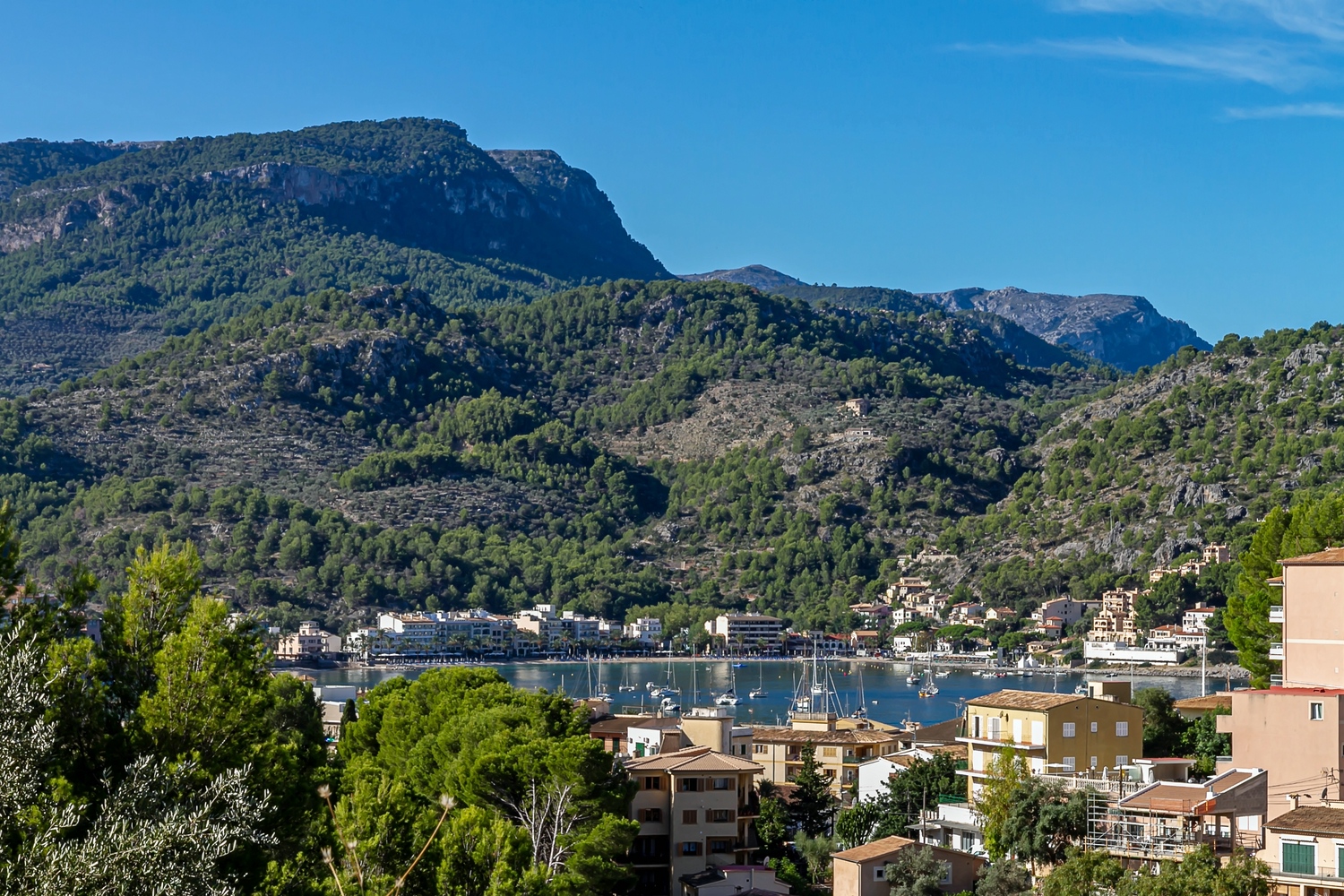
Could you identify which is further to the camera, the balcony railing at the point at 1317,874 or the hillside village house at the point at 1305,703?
the hillside village house at the point at 1305,703

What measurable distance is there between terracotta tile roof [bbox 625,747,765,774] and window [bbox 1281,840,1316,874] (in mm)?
13235

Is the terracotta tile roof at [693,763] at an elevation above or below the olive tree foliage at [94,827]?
below

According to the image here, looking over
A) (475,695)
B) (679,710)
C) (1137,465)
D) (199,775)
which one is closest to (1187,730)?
(475,695)

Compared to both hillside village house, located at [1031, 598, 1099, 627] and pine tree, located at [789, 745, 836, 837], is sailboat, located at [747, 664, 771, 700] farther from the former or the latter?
pine tree, located at [789, 745, 836, 837]

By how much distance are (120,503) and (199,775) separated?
133 meters

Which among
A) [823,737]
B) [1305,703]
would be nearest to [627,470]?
[823,737]

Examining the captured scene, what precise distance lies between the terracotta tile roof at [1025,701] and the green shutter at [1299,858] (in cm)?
1099

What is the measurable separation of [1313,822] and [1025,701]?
39.8 ft

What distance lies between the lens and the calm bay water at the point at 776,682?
93.8 m

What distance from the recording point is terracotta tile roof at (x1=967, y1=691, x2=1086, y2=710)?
35375mm

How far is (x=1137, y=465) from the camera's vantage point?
147m

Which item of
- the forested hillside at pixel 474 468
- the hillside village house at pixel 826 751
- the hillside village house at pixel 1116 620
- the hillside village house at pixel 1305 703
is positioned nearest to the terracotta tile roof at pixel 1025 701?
the hillside village house at pixel 1305 703

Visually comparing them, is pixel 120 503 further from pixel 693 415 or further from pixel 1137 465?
pixel 1137 465

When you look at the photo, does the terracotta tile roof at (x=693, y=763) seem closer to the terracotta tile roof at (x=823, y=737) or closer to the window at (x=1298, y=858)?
the terracotta tile roof at (x=823, y=737)
